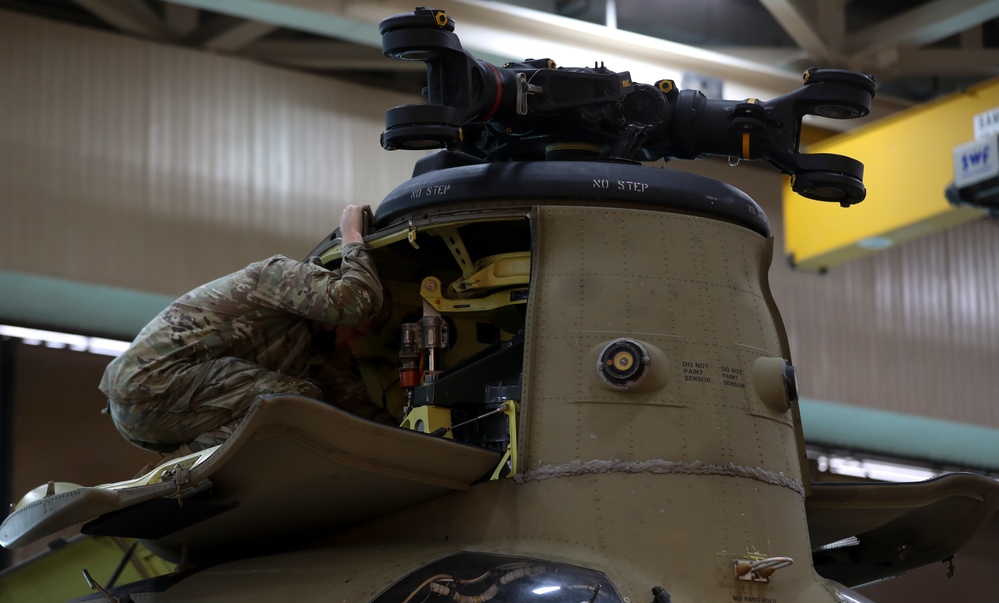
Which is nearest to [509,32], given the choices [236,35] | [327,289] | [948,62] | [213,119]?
[236,35]

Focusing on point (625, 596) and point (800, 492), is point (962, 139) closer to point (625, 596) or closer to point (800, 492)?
point (800, 492)

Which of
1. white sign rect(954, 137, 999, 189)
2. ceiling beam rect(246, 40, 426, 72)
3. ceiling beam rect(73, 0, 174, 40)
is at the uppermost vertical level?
ceiling beam rect(246, 40, 426, 72)

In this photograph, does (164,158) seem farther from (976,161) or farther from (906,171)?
(976,161)

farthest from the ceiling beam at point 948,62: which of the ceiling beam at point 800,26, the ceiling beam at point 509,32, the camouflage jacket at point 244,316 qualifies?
the camouflage jacket at point 244,316

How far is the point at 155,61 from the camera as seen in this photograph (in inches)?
581


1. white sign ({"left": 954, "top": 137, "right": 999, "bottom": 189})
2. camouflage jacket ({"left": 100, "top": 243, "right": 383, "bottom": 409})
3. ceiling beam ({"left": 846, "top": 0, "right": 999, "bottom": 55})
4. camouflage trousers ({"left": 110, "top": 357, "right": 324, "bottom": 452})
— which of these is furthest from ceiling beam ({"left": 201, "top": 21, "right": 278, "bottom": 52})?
camouflage trousers ({"left": 110, "top": 357, "right": 324, "bottom": 452})

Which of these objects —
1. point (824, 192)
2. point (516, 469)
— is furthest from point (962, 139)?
point (516, 469)

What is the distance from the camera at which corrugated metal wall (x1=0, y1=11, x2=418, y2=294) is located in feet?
45.3

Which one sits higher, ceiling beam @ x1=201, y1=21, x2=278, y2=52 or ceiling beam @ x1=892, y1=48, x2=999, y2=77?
ceiling beam @ x1=892, y1=48, x2=999, y2=77

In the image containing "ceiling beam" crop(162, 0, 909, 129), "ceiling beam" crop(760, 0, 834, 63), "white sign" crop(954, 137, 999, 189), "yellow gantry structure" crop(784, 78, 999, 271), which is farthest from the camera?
"ceiling beam" crop(760, 0, 834, 63)

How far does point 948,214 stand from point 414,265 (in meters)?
8.92

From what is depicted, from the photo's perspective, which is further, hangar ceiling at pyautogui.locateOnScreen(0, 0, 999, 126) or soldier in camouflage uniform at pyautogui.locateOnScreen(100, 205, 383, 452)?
hangar ceiling at pyautogui.locateOnScreen(0, 0, 999, 126)

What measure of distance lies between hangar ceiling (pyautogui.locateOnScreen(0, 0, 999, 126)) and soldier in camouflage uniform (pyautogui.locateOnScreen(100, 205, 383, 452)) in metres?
6.49

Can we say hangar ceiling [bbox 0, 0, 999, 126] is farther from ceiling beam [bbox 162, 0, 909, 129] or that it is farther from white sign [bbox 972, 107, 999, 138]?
white sign [bbox 972, 107, 999, 138]
